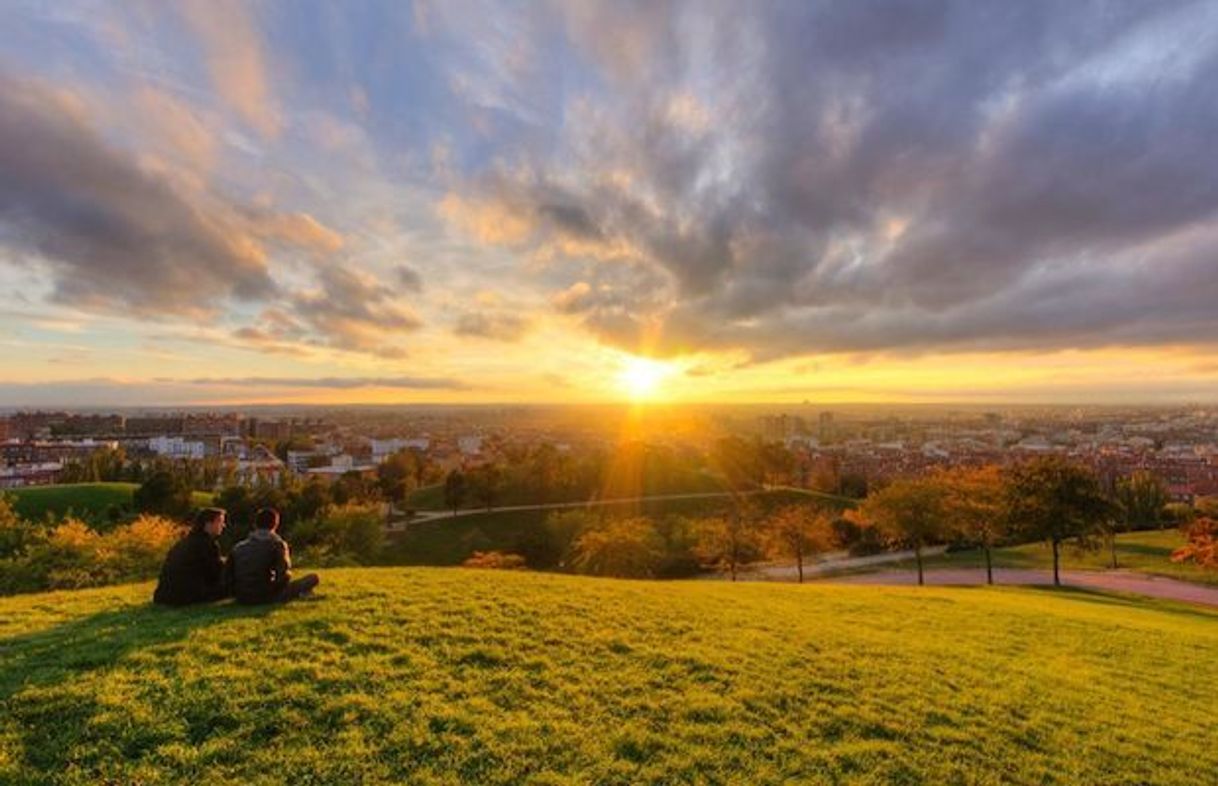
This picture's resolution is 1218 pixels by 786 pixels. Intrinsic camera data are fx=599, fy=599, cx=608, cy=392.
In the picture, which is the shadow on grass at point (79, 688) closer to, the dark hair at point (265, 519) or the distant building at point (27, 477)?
the dark hair at point (265, 519)

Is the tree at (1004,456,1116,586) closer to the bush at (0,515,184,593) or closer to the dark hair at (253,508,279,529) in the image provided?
the dark hair at (253,508,279,529)

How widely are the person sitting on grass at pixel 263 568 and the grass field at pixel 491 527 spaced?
39466 millimetres

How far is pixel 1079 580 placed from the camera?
34719 millimetres

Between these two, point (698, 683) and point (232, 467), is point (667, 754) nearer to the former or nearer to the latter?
point (698, 683)

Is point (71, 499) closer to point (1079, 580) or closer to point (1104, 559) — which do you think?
point (1079, 580)

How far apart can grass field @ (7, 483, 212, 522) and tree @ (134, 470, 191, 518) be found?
6.49 feet

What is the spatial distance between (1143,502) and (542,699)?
8123 centimetres

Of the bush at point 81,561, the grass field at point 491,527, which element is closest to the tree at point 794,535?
the grass field at point 491,527

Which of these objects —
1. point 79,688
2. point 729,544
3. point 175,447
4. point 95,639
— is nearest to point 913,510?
point 729,544

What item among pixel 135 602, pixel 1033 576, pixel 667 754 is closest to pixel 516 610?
pixel 667 754

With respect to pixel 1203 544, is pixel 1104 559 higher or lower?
lower

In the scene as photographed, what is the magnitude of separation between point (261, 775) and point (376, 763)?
0.95 metres

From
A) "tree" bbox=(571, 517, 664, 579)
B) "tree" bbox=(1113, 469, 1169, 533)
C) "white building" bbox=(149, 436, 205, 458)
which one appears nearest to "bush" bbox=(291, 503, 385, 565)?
"tree" bbox=(571, 517, 664, 579)

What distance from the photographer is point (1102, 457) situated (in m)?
131
